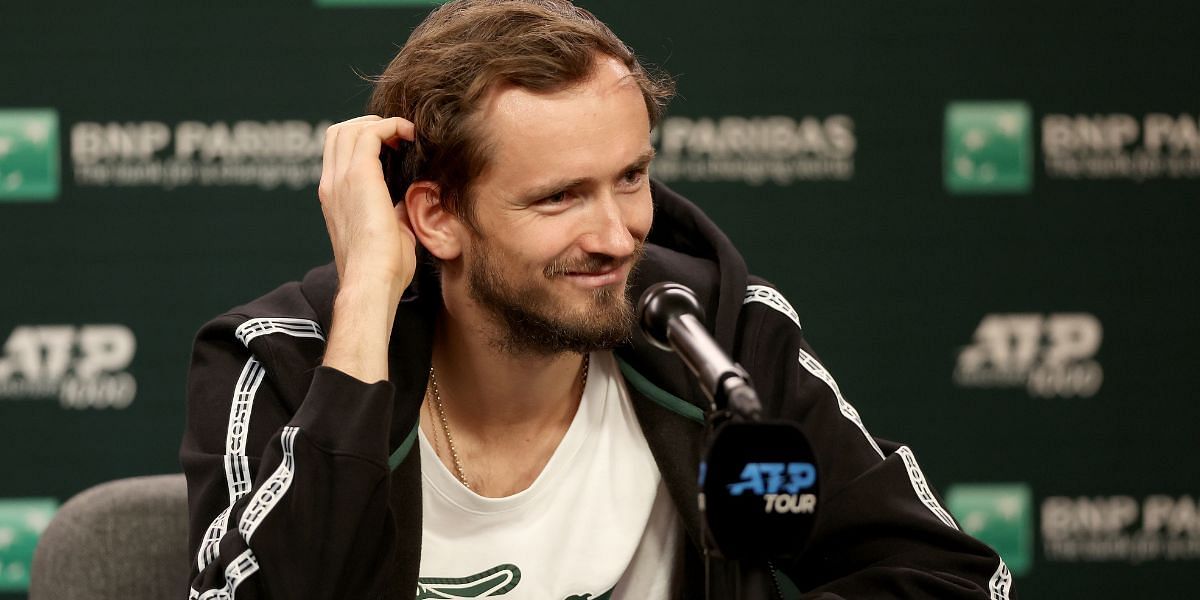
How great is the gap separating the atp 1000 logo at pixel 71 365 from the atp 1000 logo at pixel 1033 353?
2132mm

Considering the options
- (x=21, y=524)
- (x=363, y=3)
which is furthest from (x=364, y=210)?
(x=21, y=524)

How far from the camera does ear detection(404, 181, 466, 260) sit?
1.96m

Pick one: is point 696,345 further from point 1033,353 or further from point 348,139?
point 1033,353

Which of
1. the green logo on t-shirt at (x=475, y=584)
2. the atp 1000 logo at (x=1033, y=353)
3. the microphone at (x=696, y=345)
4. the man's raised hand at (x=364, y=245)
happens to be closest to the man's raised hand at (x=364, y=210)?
the man's raised hand at (x=364, y=245)

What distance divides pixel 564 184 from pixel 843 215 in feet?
5.60

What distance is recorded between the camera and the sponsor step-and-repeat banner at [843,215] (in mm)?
3219

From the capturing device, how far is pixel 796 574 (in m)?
1.84

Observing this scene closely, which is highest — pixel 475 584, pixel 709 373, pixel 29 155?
pixel 29 155

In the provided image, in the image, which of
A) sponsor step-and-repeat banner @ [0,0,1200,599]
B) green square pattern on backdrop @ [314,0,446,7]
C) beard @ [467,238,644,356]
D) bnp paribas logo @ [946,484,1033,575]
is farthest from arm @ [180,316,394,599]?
bnp paribas logo @ [946,484,1033,575]

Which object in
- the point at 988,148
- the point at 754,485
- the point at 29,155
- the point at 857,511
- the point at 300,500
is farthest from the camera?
→ the point at 988,148

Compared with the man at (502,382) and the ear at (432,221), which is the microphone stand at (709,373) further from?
the ear at (432,221)

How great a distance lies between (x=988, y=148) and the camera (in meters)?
3.34

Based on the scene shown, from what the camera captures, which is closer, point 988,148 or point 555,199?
point 555,199

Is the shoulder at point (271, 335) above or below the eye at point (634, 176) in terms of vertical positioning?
below
